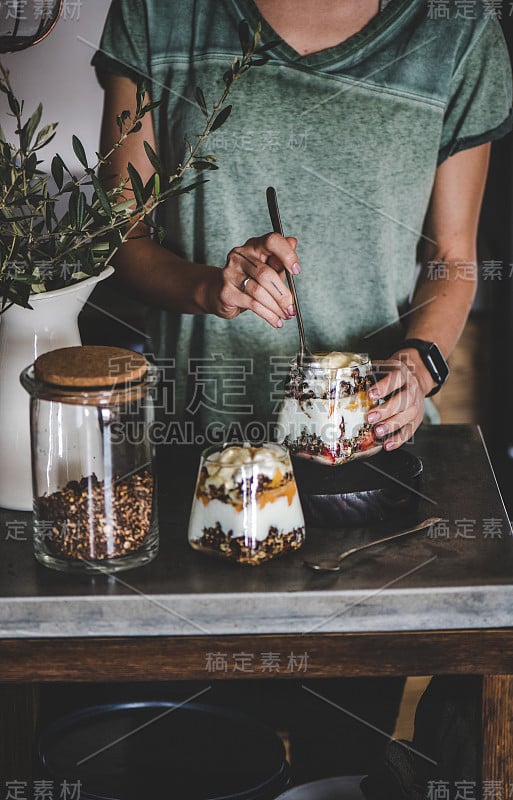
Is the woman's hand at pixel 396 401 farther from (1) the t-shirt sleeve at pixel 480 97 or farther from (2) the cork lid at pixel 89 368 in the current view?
(1) the t-shirt sleeve at pixel 480 97

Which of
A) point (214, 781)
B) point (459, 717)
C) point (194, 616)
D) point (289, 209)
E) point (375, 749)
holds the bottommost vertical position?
point (375, 749)

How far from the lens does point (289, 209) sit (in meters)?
1.71

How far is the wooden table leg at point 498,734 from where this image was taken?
3.24ft

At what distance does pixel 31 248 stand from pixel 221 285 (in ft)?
1.04

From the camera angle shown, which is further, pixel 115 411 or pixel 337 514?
pixel 337 514

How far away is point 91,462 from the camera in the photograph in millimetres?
1017

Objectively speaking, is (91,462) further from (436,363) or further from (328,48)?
(328,48)

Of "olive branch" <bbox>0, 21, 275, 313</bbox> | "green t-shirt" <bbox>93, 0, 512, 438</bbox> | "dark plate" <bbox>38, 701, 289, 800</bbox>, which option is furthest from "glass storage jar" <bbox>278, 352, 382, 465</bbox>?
"green t-shirt" <bbox>93, 0, 512, 438</bbox>

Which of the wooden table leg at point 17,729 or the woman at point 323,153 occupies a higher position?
the woman at point 323,153

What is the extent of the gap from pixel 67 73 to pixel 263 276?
76.9 inches

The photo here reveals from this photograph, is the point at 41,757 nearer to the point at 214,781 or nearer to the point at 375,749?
the point at 214,781

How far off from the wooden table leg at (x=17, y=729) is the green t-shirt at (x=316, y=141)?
606 mm

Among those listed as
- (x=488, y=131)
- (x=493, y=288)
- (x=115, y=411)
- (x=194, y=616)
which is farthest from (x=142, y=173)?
(x=493, y=288)

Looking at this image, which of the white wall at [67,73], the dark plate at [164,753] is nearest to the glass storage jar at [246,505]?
the dark plate at [164,753]
